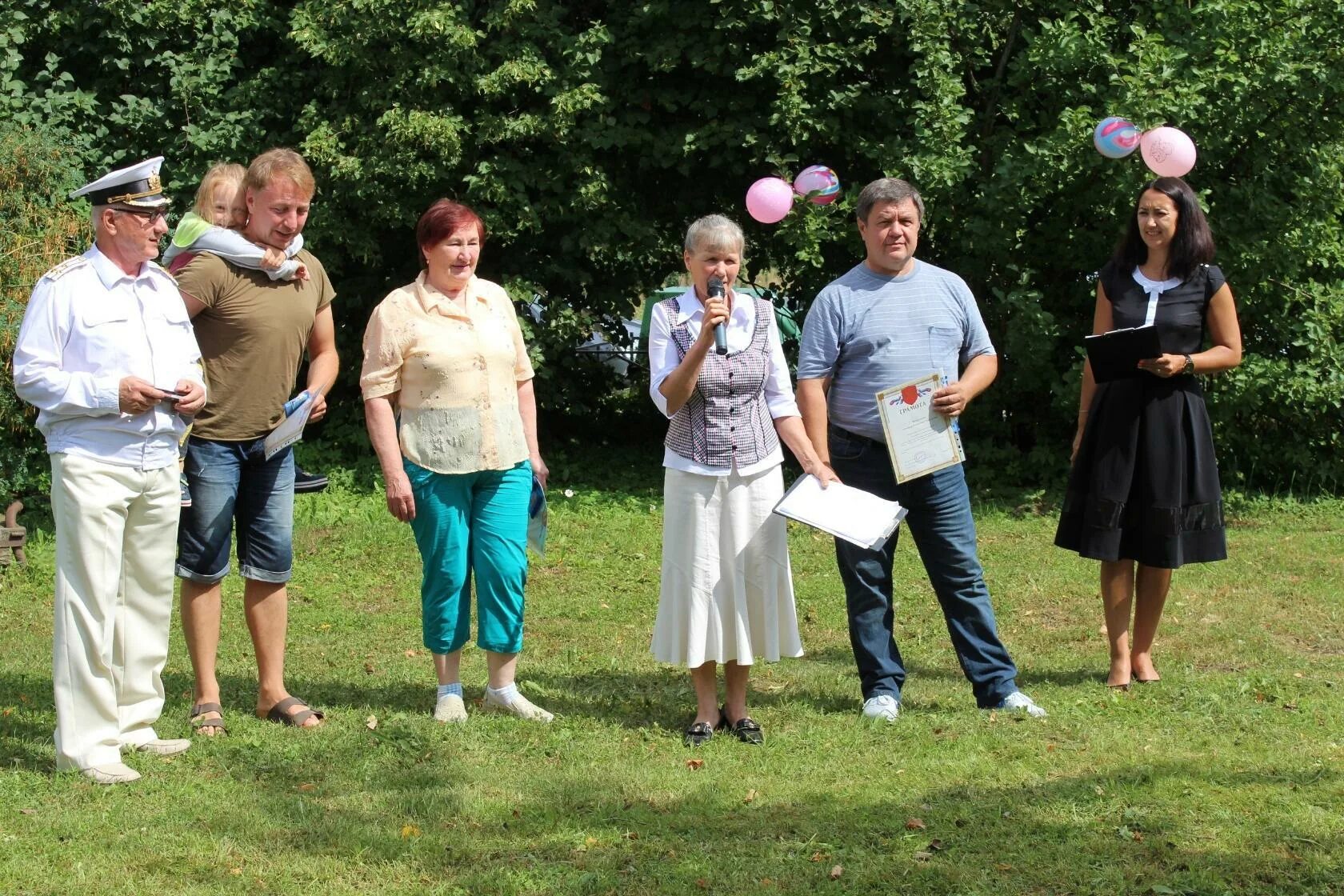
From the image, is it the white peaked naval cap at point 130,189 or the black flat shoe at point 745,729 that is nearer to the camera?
the white peaked naval cap at point 130,189

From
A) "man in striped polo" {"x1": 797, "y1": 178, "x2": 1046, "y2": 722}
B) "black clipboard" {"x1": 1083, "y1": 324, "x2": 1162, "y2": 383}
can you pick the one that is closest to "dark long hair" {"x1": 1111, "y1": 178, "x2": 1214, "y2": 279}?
"black clipboard" {"x1": 1083, "y1": 324, "x2": 1162, "y2": 383}

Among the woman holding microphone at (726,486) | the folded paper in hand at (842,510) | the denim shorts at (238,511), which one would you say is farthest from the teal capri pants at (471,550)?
the folded paper in hand at (842,510)

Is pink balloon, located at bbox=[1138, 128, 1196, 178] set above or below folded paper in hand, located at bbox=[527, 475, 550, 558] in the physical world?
above

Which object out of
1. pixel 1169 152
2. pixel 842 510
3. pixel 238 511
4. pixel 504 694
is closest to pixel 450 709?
pixel 504 694

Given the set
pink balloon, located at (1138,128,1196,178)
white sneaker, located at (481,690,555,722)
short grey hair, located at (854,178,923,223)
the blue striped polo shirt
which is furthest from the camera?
pink balloon, located at (1138,128,1196,178)

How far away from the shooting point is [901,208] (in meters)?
5.57

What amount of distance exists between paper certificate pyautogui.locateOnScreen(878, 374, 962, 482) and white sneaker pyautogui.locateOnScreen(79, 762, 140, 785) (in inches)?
115

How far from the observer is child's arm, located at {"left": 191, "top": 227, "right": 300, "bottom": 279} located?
5.44 meters

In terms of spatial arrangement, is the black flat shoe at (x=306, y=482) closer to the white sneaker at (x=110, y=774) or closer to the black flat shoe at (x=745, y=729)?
the white sneaker at (x=110, y=774)

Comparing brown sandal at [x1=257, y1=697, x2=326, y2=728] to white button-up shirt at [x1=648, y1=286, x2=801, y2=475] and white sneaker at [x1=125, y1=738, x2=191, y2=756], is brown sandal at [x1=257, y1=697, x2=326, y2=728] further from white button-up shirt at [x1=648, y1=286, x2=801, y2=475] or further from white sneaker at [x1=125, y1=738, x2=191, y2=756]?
white button-up shirt at [x1=648, y1=286, x2=801, y2=475]

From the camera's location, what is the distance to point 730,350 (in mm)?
5426

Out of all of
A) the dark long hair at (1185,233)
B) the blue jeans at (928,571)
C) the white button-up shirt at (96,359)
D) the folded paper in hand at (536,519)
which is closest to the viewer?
the white button-up shirt at (96,359)

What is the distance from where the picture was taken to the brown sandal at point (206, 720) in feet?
18.6

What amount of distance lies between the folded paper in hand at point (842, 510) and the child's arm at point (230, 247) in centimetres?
212
